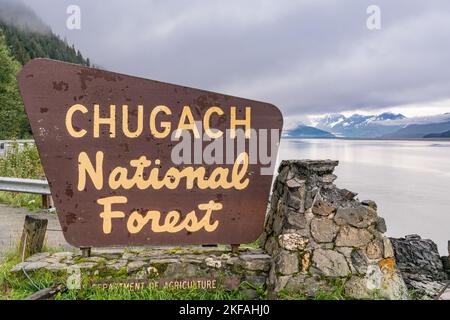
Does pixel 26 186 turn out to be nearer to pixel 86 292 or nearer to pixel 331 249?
pixel 86 292

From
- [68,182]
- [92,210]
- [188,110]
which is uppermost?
[188,110]

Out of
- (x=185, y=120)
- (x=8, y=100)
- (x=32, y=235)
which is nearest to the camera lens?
(x=185, y=120)

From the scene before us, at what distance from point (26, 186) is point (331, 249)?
19.4 feet

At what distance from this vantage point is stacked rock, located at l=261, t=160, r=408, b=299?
383 cm

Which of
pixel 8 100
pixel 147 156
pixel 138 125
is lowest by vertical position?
pixel 147 156

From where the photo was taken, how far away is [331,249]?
3.92 metres

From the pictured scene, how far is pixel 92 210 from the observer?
3986mm

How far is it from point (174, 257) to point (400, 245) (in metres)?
3.30

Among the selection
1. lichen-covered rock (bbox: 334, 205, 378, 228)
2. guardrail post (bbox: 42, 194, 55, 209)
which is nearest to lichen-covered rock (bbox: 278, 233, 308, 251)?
lichen-covered rock (bbox: 334, 205, 378, 228)

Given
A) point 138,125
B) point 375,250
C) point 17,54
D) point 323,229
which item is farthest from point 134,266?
point 17,54

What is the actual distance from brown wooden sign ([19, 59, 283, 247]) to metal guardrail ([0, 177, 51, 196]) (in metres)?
3.45

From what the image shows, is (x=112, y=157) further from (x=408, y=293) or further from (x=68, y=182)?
(x=408, y=293)

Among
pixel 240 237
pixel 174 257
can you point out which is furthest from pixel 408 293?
pixel 174 257
